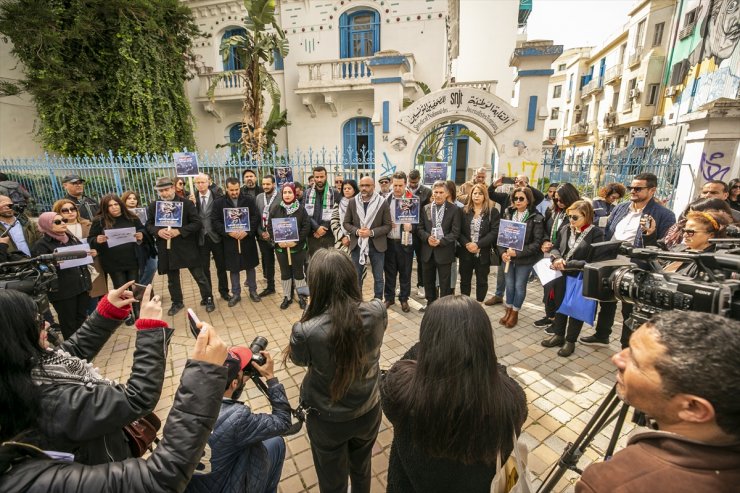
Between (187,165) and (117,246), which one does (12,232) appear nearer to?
(117,246)

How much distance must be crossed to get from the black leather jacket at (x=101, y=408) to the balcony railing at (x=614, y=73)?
2974cm

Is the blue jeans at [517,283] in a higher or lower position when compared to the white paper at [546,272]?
lower

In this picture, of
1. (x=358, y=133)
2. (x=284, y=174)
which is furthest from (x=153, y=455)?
(x=358, y=133)

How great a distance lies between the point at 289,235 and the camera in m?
5.42

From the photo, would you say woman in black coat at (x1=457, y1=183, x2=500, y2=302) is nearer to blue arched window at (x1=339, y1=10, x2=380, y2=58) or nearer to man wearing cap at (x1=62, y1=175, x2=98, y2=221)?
man wearing cap at (x1=62, y1=175, x2=98, y2=221)

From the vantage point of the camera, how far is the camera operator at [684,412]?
0.91m

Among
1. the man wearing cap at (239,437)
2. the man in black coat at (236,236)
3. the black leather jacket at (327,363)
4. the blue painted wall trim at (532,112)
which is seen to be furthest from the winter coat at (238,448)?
the blue painted wall trim at (532,112)

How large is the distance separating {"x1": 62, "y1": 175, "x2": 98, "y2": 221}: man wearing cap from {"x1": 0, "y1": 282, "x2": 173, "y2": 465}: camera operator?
538cm

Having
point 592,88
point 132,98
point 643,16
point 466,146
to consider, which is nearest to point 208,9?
point 132,98

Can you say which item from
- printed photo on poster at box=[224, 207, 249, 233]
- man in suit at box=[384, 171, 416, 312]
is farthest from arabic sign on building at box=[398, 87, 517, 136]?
printed photo on poster at box=[224, 207, 249, 233]

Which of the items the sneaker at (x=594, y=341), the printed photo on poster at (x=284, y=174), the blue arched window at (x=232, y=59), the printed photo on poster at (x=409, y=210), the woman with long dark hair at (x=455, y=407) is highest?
the blue arched window at (x=232, y=59)

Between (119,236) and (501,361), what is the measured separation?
5461mm

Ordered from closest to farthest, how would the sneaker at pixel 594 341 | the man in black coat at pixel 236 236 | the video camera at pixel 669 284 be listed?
1. the video camera at pixel 669 284
2. the sneaker at pixel 594 341
3. the man in black coat at pixel 236 236

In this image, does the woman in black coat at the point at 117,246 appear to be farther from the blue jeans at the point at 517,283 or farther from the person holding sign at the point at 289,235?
the blue jeans at the point at 517,283
